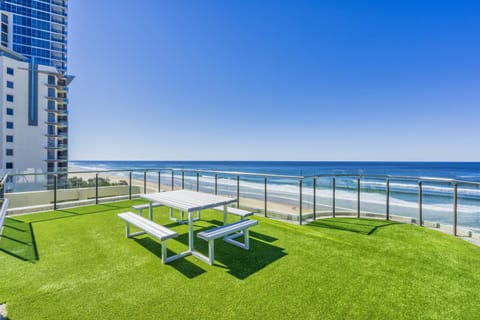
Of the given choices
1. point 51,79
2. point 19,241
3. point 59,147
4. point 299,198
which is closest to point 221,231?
point 299,198

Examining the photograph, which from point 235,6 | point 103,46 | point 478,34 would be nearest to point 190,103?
point 103,46

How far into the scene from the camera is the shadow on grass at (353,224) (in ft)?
12.4

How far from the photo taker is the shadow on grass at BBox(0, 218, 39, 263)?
2.64 meters

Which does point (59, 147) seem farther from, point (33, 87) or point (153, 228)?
point (153, 228)

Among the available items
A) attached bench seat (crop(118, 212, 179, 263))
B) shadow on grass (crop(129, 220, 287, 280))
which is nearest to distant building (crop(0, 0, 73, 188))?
attached bench seat (crop(118, 212, 179, 263))

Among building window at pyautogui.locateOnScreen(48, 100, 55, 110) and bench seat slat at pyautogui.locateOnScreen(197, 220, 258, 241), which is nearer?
bench seat slat at pyautogui.locateOnScreen(197, 220, 258, 241)

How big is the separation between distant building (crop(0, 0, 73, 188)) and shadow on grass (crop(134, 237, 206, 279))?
96.5ft

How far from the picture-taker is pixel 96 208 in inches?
195

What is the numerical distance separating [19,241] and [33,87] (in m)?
31.5

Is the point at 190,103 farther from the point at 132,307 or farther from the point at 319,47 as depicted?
the point at 132,307

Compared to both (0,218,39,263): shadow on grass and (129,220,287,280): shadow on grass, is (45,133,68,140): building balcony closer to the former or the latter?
(0,218,39,263): shadow on grass

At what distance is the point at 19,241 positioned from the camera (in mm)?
3039

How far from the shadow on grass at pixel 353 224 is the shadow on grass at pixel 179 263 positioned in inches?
97.4

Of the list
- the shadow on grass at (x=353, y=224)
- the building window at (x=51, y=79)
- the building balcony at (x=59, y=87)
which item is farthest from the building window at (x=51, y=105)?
the shadow on grass at (x=353, y=224)
